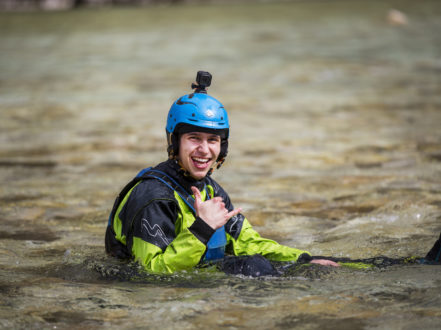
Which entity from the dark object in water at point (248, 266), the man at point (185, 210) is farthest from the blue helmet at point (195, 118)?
the dark object in water at point (248, 266)

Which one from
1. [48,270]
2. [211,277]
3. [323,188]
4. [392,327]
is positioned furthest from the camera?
[323,188]

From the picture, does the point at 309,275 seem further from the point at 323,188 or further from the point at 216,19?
the point at 216,19

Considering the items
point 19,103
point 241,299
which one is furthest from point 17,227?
point 19,103

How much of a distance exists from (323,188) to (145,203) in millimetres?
3757

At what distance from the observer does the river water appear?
13.4 ft

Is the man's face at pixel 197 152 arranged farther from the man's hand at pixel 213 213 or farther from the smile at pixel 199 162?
the man's hand at pixel 213 213

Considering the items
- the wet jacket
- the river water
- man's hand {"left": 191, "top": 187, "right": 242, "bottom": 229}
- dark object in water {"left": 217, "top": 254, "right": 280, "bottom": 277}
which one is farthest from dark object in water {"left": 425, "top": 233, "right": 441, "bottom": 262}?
man's hand {"left": 191, "top": 187, "right": 242, "bottom": 229}

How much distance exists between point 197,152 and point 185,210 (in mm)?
383

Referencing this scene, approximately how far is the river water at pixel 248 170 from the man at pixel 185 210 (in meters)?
0.19

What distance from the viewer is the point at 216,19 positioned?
34.9 metres

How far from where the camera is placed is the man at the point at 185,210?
4.21 meters

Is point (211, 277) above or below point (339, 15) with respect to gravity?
below

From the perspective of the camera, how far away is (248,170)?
8727 millimetres

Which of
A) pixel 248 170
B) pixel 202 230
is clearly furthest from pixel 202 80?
pixel 248 170
